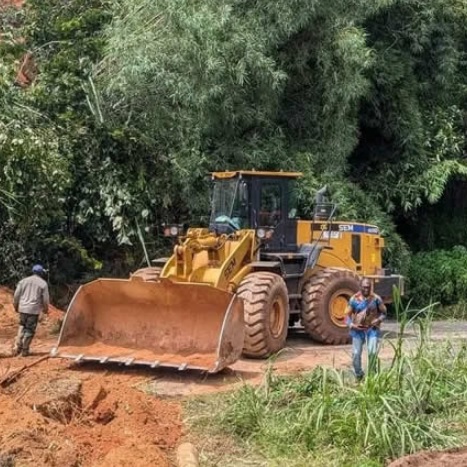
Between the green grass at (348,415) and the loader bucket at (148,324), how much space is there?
70.1 inches

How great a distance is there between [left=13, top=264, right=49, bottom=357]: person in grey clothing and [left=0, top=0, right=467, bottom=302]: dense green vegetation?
203cm

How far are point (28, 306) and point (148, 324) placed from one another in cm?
202

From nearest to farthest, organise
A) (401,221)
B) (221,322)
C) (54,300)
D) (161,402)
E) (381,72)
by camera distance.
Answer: (161,402), (221,322), (54,300), (381,72), (401,221)

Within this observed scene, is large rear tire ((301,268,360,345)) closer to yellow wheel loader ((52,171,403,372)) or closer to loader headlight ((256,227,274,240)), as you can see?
yellow wheel loader ((52,171,403,372))

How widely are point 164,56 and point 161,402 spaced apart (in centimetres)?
885

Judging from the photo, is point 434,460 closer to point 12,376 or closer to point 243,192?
point 12,376

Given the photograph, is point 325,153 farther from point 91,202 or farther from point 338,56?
point 91,202

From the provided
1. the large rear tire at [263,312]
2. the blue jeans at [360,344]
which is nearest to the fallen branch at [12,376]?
the large rear tire at [263,312]

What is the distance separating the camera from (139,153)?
1736cm

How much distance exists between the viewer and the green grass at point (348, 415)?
8.16 metres

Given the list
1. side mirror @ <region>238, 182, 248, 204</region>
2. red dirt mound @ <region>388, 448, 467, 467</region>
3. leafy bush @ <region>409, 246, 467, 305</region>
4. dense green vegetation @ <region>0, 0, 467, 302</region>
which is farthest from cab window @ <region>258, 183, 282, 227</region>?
leafy bush @ <region>409, 246, 467, 305</region>

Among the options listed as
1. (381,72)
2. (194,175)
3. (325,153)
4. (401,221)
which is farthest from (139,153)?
(401,221)

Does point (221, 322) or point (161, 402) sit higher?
point (221, 322)

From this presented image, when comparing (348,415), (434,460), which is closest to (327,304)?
(348,415)
